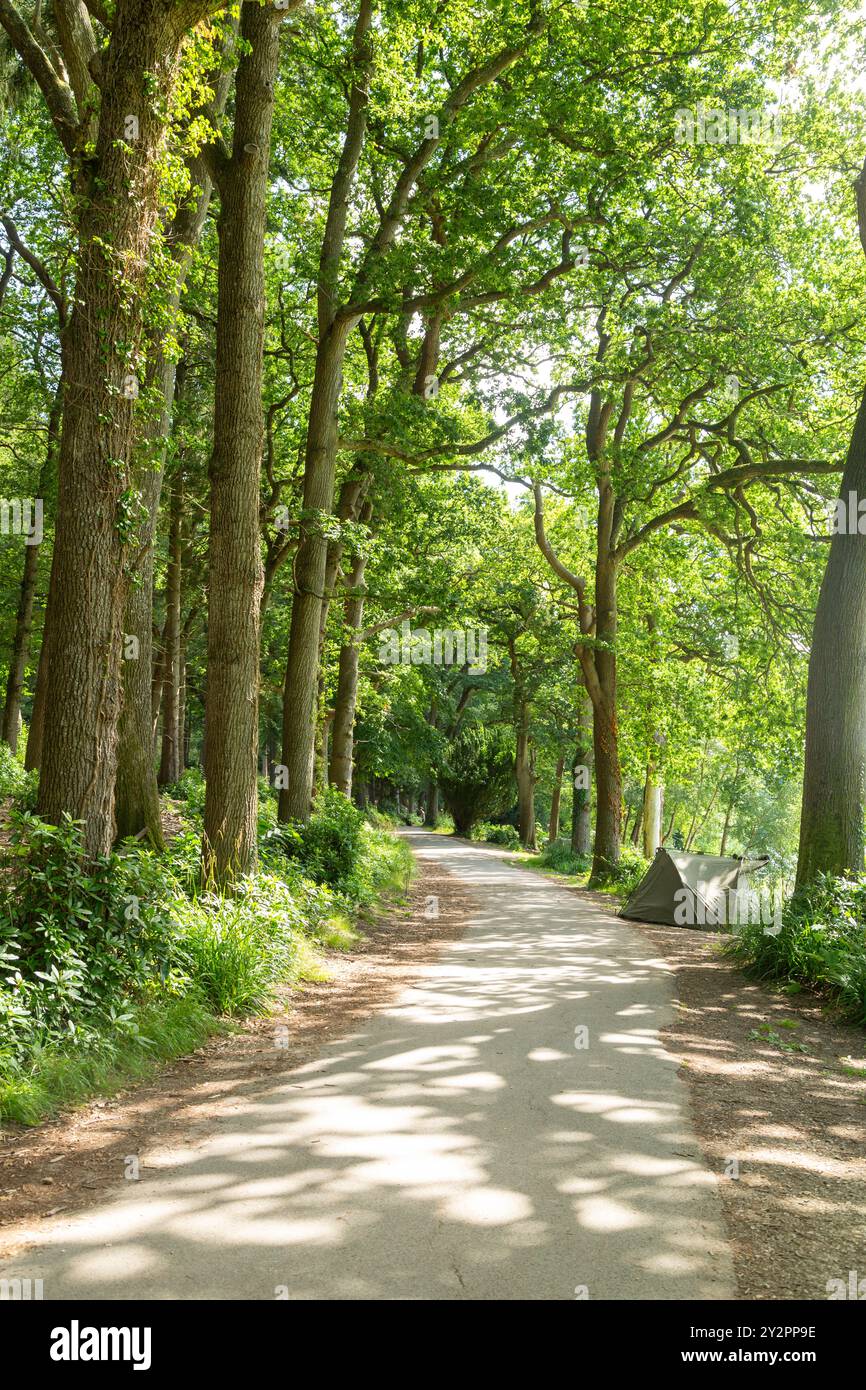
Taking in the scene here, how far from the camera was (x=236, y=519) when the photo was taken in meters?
9.87

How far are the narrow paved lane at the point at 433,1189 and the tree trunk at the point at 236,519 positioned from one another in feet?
10.3

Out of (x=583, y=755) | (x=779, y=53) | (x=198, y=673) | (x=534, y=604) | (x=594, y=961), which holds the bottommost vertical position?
(x=594, y=961)

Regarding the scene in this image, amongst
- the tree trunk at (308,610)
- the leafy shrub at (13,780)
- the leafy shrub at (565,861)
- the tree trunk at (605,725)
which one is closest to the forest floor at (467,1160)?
the tree trunk at (308,610)

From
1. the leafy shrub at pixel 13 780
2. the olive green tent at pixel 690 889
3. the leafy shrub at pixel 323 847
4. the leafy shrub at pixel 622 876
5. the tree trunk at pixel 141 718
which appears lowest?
the leafy shrub at pixel 622 876

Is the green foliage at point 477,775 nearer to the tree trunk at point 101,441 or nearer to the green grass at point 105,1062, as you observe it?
the tree trunk at point 101,441

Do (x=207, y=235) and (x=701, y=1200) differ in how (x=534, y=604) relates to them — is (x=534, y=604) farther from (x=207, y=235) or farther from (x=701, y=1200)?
(x=701, y=1200)

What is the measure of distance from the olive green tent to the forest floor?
6.96m

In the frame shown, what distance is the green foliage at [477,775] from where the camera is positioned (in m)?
46.8

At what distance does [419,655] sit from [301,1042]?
27.6 m

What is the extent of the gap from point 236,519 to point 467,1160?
6945 mm

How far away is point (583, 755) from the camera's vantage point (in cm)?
2948

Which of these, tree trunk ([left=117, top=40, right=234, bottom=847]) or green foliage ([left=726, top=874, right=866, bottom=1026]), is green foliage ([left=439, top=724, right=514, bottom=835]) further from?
tree trunk ([left=117, top=40, right=234, bottom=847])
